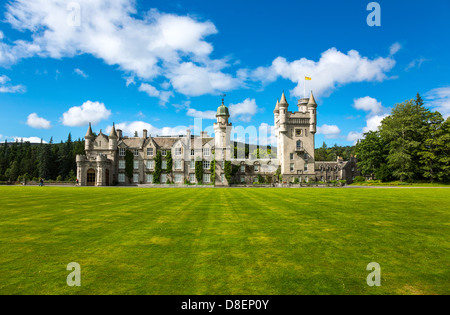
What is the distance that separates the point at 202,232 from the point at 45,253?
4726 mm

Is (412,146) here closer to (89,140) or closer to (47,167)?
(89,140)

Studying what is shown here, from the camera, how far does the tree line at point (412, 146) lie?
2191 inches

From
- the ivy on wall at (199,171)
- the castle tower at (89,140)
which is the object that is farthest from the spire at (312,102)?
the castle tower at (89,140)

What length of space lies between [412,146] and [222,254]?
63.7 m

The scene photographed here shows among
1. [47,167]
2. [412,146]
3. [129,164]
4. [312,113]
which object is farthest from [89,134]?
[412,146]

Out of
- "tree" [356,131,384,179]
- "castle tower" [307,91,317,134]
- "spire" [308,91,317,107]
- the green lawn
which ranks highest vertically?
"spire" [308,91,317,107]

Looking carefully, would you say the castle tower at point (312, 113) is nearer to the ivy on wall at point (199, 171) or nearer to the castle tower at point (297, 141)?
the castle tower at point (297, 141)

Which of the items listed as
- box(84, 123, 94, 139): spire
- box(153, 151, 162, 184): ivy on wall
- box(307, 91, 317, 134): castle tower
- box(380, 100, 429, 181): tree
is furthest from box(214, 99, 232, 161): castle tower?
box(380, 100, 429, 181): tree

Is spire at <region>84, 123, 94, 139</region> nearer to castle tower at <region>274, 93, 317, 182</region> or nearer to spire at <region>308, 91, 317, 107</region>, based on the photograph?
castle tower at <region>274, 93, 317, 182</region>

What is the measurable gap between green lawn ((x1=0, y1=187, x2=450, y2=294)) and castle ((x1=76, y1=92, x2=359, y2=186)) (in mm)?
43865

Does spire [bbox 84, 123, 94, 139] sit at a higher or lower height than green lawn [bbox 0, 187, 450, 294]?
higher

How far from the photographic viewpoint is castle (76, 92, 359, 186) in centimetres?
5644

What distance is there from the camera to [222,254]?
715cm
